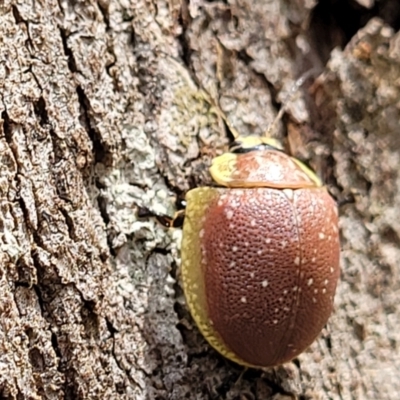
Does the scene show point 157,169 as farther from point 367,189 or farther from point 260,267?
point 367,189

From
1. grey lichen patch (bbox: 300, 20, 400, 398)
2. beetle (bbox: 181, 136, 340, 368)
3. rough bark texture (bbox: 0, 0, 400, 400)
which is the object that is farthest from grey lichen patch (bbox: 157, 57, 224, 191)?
→ grey lichen patch (bbox: 300, 20, 400, 398)

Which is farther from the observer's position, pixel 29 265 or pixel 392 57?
pixel 392 57

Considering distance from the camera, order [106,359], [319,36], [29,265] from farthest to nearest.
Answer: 1. [319,36]
2. [106,359]
3. [29,265]

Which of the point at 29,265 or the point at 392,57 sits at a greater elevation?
the point at 392,57

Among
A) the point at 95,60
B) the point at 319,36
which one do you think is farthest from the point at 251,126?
the point at 95,60

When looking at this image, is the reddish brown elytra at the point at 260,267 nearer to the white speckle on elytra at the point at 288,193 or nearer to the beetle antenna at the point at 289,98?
the white speckle on elytra at the point at 288,193

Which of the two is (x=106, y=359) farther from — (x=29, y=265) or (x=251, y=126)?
(x=251, y=126)

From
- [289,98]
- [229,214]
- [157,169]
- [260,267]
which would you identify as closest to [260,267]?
[260,267]

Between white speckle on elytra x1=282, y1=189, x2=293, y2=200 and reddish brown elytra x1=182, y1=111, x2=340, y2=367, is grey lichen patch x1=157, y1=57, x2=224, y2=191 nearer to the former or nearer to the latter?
reddish brown elytra x1=182, y1=111, x2=340, y2=367
